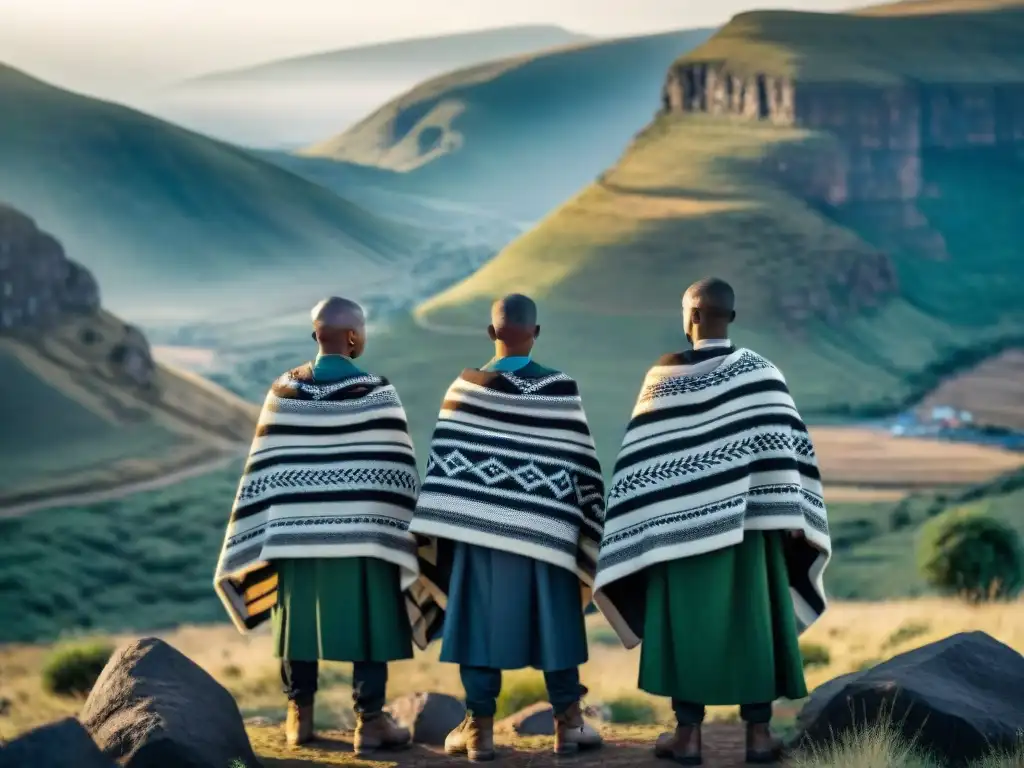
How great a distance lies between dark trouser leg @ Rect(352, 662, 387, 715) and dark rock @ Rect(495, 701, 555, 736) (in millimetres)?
1057

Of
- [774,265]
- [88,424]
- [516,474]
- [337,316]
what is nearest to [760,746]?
[516,474]

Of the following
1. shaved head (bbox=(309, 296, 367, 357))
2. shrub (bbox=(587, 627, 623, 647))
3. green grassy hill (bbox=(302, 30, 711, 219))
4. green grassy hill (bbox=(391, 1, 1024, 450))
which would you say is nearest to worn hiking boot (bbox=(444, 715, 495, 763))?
shaved head (bbox=(309, 296, 367, 357))

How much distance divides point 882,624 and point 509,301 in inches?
331

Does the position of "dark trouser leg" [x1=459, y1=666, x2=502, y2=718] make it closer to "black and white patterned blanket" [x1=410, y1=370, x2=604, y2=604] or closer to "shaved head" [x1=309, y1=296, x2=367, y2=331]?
"black and white patterned blanket" [x1=410, y1=370, x2=604, y2=604]

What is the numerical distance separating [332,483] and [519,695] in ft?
9.59

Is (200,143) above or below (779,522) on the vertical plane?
above

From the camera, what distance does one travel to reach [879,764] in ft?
17.4

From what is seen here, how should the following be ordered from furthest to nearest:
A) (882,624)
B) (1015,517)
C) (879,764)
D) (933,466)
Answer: (933,466)
(1015,517)
(882,624)
(879,764)

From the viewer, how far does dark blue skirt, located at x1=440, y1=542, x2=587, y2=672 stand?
593cm

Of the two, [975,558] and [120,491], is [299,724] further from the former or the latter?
[120,491]

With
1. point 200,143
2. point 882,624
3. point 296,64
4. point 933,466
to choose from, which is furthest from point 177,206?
point 882,624

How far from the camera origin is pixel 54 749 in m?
4.76

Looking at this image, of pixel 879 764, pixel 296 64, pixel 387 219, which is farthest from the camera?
pixel 387 219

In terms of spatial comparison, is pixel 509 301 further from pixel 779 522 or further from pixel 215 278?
pixel 215 278
